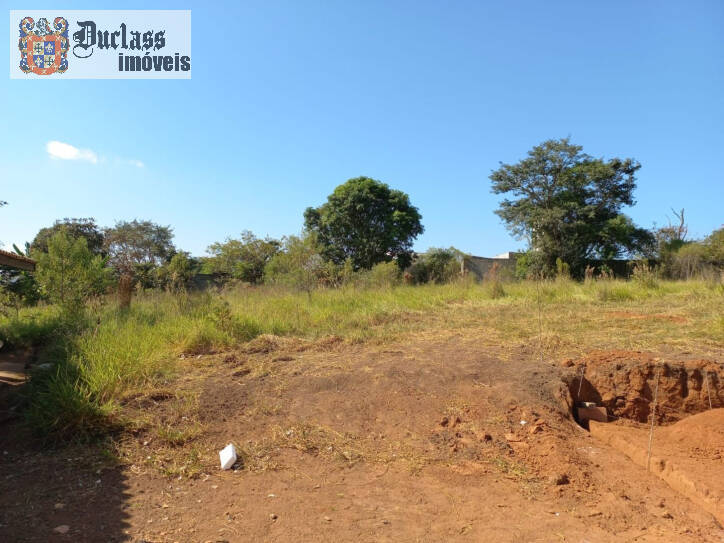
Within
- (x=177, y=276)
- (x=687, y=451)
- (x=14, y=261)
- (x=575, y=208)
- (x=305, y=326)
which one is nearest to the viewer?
(x=687, y=451)

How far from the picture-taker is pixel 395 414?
3672mm

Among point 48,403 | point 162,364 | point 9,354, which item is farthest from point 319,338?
point 9,354

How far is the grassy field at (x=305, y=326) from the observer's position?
12.3ft

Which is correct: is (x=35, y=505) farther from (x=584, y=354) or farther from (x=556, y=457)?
(x=584, y=354)

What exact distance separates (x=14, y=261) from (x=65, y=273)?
78 centimetres

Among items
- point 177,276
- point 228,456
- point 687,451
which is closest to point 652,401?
point 687,451

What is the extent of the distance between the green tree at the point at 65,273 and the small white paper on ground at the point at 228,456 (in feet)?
16.8

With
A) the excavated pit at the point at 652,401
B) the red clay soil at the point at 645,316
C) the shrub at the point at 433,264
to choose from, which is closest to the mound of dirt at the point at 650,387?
the excavated pit at the point at 652,401

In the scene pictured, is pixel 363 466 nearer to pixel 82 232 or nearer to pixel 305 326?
pixel 305 326

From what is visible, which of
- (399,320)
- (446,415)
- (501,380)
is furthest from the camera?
(399,320)

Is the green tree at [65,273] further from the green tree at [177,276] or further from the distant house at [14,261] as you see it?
the green tree at [177,276]

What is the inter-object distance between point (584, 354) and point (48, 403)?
5394mm

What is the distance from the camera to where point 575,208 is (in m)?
17.9

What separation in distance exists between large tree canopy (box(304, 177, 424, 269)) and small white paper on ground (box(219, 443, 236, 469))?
16.2m
